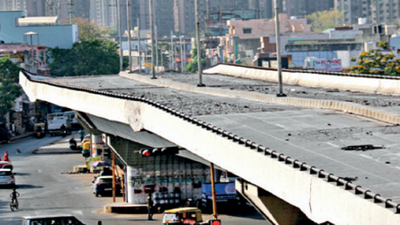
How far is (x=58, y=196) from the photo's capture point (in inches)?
1855

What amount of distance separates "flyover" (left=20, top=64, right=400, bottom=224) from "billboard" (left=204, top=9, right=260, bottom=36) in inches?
5859

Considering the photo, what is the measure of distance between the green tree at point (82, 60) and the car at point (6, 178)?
79.6 m

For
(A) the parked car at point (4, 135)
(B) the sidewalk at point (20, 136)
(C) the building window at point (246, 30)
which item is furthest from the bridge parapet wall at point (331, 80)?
(C) the building window at point (246, 30)

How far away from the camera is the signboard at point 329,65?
8931 cm

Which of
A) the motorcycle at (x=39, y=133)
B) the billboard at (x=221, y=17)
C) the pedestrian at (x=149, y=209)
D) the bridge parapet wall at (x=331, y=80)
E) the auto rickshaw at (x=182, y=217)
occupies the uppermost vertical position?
the billboard at (x=221, y=17)

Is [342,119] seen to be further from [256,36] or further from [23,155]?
[256,36]

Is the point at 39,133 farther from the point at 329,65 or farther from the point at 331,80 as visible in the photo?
the point at 331,80

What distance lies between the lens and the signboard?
8931 cm

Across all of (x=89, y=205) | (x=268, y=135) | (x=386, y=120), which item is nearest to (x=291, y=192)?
(x=268, y=135)

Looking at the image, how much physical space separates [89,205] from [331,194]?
3038 cm

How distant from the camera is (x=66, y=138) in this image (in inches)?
3720

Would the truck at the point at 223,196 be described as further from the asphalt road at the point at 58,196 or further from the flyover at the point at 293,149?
the flyover at the point at 293,149

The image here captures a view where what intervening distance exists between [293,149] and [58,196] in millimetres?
28796

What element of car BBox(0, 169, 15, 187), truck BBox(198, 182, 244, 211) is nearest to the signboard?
car BBox(0, 169, 15, 187)
